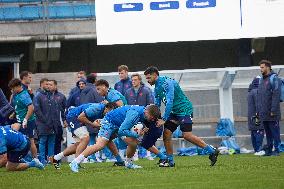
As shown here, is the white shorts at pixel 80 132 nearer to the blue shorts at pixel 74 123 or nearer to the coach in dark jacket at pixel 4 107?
the blue shorts at pixel 74 123

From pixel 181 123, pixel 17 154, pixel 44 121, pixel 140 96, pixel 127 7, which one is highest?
pixel 127 7

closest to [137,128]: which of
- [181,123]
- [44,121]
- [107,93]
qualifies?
[181,123]

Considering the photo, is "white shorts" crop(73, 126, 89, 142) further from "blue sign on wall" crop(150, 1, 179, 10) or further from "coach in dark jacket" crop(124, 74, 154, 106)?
"blue sign on wall" crop(150, 1, 179, 10)

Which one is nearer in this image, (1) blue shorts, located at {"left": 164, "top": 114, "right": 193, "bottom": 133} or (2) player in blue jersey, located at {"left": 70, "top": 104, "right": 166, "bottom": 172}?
(2) player in blue jersey, located at {"left": 70, "top": 104, "right": 166, "bottom": 172}

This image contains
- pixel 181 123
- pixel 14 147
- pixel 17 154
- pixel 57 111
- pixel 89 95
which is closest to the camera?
pixel 14 147

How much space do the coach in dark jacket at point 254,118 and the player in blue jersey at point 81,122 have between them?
15.7 ft

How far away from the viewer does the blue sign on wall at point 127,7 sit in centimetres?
2628

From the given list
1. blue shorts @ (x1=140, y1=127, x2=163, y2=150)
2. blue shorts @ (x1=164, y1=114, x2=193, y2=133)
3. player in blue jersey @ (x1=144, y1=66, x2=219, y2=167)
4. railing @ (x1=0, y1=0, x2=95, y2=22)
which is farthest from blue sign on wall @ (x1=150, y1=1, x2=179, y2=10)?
blue shorts @ (x1=140, y1=127, x2=163, y2=150)

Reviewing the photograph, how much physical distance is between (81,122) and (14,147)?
2.23 meters

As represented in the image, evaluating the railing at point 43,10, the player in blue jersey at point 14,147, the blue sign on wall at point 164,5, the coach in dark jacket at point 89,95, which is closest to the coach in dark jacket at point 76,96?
the coach in dark jacket at point 89,95

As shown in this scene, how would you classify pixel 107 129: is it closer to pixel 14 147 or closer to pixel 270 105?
pixel 14 147

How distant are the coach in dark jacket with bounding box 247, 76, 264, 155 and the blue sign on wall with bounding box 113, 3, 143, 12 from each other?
6552 mm

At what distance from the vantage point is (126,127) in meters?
14.1

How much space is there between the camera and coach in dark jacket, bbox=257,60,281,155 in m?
18.6
